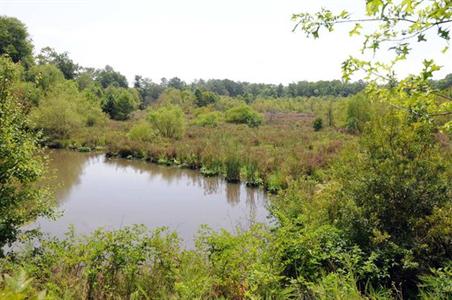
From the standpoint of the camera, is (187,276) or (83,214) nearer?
(187,276)

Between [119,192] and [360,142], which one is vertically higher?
[360,142]

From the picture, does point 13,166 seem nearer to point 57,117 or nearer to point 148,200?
point 148,200

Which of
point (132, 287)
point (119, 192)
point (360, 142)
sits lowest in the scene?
point (119, 192)

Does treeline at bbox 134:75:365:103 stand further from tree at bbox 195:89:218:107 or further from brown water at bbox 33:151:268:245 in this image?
brown water at bbox 33:151:268:245

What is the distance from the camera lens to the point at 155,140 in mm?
22781

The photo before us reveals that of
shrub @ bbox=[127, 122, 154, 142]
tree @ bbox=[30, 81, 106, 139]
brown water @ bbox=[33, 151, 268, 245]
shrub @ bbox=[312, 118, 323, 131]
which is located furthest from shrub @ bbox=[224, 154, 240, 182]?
shrub @ bbox=[312, 118, 323, 131]

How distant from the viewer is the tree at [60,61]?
5581cm

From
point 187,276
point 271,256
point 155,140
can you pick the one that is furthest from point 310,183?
point 155,140

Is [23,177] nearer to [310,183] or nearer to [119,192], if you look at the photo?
[310,183]

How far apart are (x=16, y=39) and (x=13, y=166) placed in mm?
50126

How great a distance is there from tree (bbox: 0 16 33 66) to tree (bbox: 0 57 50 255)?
44.6m

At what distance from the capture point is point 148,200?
483 inches

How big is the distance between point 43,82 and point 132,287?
122 ft

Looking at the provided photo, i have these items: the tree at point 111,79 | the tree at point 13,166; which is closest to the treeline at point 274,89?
the tree at point 111,79
